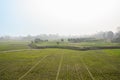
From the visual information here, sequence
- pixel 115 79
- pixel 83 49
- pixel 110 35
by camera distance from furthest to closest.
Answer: pixel 110 35, pixel 83 49, pixel 115 79

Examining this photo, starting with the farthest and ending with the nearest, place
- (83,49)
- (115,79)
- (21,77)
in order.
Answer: (83,49)
(21,77)
(115,79)

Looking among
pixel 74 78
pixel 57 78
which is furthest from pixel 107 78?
pixel 57 78

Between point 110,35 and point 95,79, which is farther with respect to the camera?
point 110,35

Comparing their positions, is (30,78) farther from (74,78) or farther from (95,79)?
(95,79)

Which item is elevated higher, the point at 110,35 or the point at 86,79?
the point at 110,35

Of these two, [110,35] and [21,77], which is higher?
[110,35]

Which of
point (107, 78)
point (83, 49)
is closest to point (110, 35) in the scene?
point (83, 49)

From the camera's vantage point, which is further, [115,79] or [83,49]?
[83,49]

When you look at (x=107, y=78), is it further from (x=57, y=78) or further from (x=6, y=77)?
(x=6, y=77)

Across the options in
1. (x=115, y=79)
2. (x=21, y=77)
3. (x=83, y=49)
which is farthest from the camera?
(x=83, y=49)
